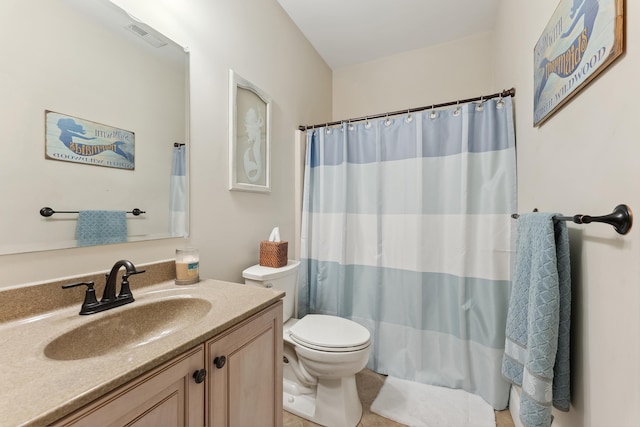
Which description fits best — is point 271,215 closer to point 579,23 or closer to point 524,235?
point 524,235

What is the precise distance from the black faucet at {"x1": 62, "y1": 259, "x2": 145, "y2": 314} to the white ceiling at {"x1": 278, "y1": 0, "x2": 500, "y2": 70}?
6.58ft

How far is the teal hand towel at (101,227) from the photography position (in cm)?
90

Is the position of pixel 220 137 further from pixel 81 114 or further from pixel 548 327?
pixel 548 327

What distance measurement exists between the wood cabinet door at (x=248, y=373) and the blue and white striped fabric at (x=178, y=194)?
1.95 ft

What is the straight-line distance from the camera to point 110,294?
882 millimetres

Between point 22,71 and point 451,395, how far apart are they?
243 cm

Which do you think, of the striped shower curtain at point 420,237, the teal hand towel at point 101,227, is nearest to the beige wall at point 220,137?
the teal hand towel at point 101,227

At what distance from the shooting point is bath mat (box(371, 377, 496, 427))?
1435 millimetres

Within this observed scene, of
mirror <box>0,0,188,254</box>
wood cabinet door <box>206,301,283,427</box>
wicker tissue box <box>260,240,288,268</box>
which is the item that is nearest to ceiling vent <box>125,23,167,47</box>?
mirror <box>0,0,188,254</box>

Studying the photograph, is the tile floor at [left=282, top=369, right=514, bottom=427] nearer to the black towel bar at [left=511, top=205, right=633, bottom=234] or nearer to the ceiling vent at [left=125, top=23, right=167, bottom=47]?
the black towel bar at [left=511, top=205, right=633, bottom=234]

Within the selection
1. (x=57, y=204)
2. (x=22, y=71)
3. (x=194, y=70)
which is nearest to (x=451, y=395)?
(x=57, y=204)

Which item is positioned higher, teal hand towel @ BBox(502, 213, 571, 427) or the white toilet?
teal hand towel @ BBox(502, 213, 571, 427)

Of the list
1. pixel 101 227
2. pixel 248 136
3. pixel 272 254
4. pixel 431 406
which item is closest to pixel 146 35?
pixel 248 136

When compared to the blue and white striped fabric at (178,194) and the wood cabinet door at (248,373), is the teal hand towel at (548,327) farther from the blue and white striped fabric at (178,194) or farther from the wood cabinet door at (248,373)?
the blue and white striped fabric at (178,194)
